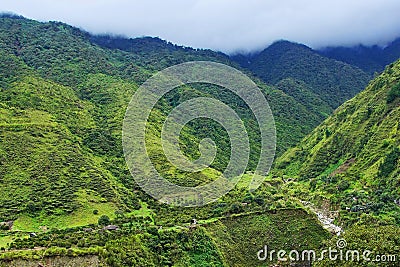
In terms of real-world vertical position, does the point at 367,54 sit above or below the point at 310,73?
above

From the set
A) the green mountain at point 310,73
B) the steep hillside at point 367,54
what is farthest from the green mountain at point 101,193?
the steep hillside at point 367,54

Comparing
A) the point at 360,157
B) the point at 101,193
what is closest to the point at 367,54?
the point at 360,157

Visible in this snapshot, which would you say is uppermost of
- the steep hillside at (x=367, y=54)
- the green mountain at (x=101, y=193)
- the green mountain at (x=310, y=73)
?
the steep hillside at (x=367, y=54)

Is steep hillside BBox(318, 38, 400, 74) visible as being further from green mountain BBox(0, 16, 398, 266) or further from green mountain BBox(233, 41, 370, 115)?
green mountain BBox(0, 16, 398, 266)

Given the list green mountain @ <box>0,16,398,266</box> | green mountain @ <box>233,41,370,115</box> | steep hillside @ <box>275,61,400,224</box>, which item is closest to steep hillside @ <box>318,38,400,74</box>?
green mountain @ <box>233,41,370,115</box>

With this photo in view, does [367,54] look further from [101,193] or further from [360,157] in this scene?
[101,193]

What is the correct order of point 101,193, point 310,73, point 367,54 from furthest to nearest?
point 367,54 < point 310,73 < point 101,193

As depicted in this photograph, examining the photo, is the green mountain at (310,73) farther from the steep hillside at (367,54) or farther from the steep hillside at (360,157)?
the steep hillside at (360,157)

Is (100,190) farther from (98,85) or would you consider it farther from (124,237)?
(98,85)

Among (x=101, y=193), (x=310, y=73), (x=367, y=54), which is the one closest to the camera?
(x=101, y=193)
